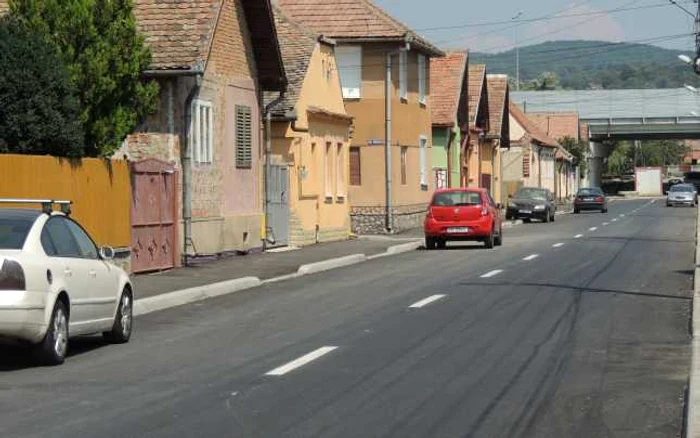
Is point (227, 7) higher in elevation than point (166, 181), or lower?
higher

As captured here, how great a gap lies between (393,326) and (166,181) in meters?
11.6

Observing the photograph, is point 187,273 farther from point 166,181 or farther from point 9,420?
point 9,420

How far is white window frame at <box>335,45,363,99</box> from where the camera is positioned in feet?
162

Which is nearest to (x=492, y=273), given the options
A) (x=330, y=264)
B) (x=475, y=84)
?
(x=330, y=264)

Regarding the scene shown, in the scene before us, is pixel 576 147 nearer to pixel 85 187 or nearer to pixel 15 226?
pixel 85 187

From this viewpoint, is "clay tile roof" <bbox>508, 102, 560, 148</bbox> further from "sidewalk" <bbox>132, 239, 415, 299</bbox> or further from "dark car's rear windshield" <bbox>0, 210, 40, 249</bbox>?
"dark car's rear windshield" <bbox>0, 210, 40, 249</bbox>

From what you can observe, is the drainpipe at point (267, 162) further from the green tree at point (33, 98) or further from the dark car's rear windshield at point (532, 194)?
the dark car's rear windshield at point (532, 194)

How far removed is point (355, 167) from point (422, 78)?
616 cm

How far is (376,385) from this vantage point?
11.6 m

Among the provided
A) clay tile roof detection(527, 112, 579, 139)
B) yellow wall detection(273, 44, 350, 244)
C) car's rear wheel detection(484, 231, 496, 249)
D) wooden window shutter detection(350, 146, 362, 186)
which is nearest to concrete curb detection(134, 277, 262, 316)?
car's rear wheel detection(484, 231, 496, 249)

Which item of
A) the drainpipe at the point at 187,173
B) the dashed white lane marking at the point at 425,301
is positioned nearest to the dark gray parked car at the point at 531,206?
the drainpipe at the point at 187,173

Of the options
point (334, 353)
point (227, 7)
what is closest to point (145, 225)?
point (227, 7)

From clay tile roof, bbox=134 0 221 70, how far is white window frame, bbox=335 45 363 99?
19.5m

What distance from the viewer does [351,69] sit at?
49625mm
